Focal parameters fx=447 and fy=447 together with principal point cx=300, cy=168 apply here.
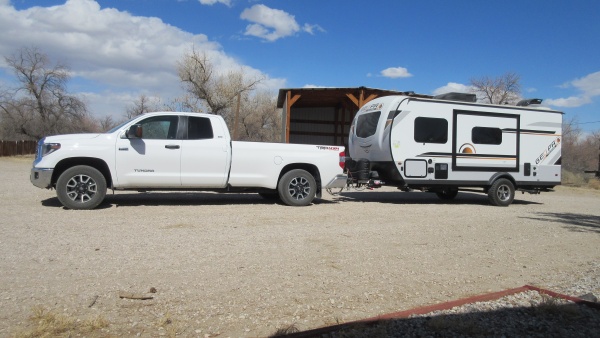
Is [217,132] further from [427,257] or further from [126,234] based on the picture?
[427,257]

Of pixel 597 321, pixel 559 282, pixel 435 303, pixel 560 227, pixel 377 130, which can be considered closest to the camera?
pixel 597 321

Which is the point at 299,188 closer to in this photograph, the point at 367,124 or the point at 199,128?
the point at 199,128

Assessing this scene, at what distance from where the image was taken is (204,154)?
937cm

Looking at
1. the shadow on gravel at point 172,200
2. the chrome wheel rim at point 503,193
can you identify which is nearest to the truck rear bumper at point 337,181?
the shadow on gravel at point 172,200

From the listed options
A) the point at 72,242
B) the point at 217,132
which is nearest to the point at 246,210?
the point at 217,132

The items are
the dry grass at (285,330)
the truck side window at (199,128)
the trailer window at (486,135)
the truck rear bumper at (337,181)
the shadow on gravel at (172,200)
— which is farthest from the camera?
the trailer window at (486,135)

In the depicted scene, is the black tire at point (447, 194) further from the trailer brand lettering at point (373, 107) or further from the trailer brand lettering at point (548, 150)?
the trailer brand lettering at point (373, 107)

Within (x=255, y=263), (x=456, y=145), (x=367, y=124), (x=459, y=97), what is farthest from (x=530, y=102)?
(x=255, y=263)

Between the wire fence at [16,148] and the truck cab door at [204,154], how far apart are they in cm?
3441

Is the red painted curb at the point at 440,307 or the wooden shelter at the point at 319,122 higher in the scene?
the wooden shelter at the point at 319,122

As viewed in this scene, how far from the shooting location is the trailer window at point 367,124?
11.9 m

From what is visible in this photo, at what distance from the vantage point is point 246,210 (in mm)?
9367

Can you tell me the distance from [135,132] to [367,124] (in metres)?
6.18

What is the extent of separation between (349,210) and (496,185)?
4.83m
